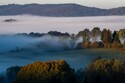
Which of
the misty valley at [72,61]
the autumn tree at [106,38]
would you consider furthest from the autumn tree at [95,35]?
the autumn tree at [106,38]

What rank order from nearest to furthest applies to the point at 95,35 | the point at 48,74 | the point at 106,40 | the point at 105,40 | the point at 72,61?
1. the point at 48,74
2. the point at 72,61
3. the point at 106,40
4. the point at 105,40
5. the point at 95,35

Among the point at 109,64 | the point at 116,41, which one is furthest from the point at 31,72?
the point at 116,41

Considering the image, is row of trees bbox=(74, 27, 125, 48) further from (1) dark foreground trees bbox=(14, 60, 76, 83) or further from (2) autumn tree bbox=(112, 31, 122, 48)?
(1) dark foreground trees bbox=(14, 60, 76, 83)

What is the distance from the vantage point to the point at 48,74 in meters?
62.8

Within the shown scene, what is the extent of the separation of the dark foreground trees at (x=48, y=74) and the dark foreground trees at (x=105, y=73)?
7317mm

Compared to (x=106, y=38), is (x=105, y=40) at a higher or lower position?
lower

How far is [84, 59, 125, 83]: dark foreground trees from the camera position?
229ft

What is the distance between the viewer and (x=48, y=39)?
18812cm

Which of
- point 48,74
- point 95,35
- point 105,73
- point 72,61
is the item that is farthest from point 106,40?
point 48,74

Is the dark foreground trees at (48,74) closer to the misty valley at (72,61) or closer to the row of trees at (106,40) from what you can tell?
the misty valley at (72,61)

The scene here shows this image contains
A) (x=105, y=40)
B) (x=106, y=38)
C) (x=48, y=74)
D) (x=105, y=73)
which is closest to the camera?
(x=48, y=74)

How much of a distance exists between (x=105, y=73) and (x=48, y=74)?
10.3 metres

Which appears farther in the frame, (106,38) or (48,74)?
(106,38)

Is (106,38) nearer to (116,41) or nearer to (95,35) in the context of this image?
(116,41)
